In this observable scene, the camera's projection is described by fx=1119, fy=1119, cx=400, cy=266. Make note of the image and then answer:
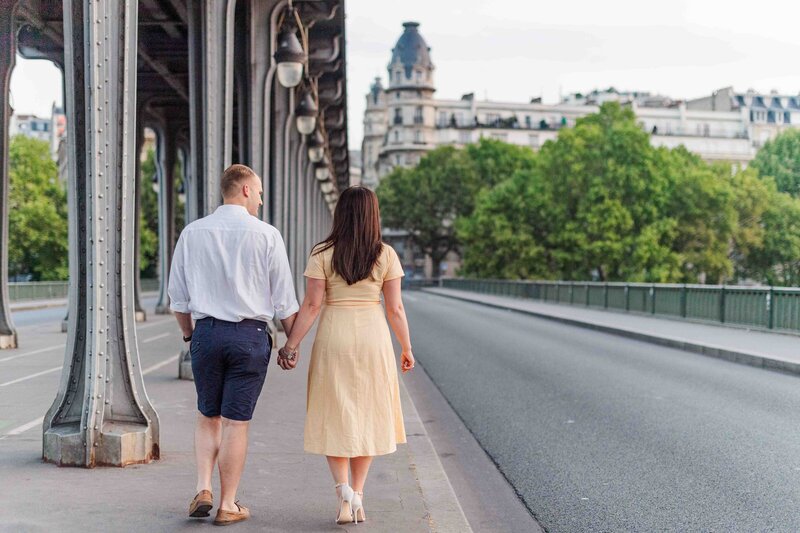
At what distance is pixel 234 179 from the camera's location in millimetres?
5699

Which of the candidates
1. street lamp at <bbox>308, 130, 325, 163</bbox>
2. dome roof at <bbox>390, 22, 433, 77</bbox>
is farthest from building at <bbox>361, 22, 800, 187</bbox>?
street lamp at <bbox>308, 130, 325, 163</bbox>

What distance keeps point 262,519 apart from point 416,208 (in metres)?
93.7

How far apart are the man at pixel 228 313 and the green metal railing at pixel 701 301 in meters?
17.7

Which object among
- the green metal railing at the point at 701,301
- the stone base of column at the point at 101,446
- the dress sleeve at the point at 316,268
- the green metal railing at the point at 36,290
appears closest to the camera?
the dress sleeve at the point at 316,268

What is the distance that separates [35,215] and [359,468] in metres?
63.5

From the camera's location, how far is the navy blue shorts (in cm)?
546

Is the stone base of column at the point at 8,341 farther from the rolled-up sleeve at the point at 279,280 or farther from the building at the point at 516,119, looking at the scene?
the building at the point at 516,119

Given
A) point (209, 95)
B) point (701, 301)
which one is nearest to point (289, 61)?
point (209, 95)

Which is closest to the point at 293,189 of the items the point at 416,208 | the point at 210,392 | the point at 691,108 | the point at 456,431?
the point at 456,431

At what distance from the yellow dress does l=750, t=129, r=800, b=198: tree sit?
8119 centimetres

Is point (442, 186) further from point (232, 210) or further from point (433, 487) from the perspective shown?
point (232, 210)

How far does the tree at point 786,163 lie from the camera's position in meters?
82.8

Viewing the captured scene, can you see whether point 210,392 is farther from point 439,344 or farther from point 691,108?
point 691,108

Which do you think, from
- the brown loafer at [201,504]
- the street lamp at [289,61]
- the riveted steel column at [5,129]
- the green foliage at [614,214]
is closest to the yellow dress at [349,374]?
the brown loafer at [201,504]
